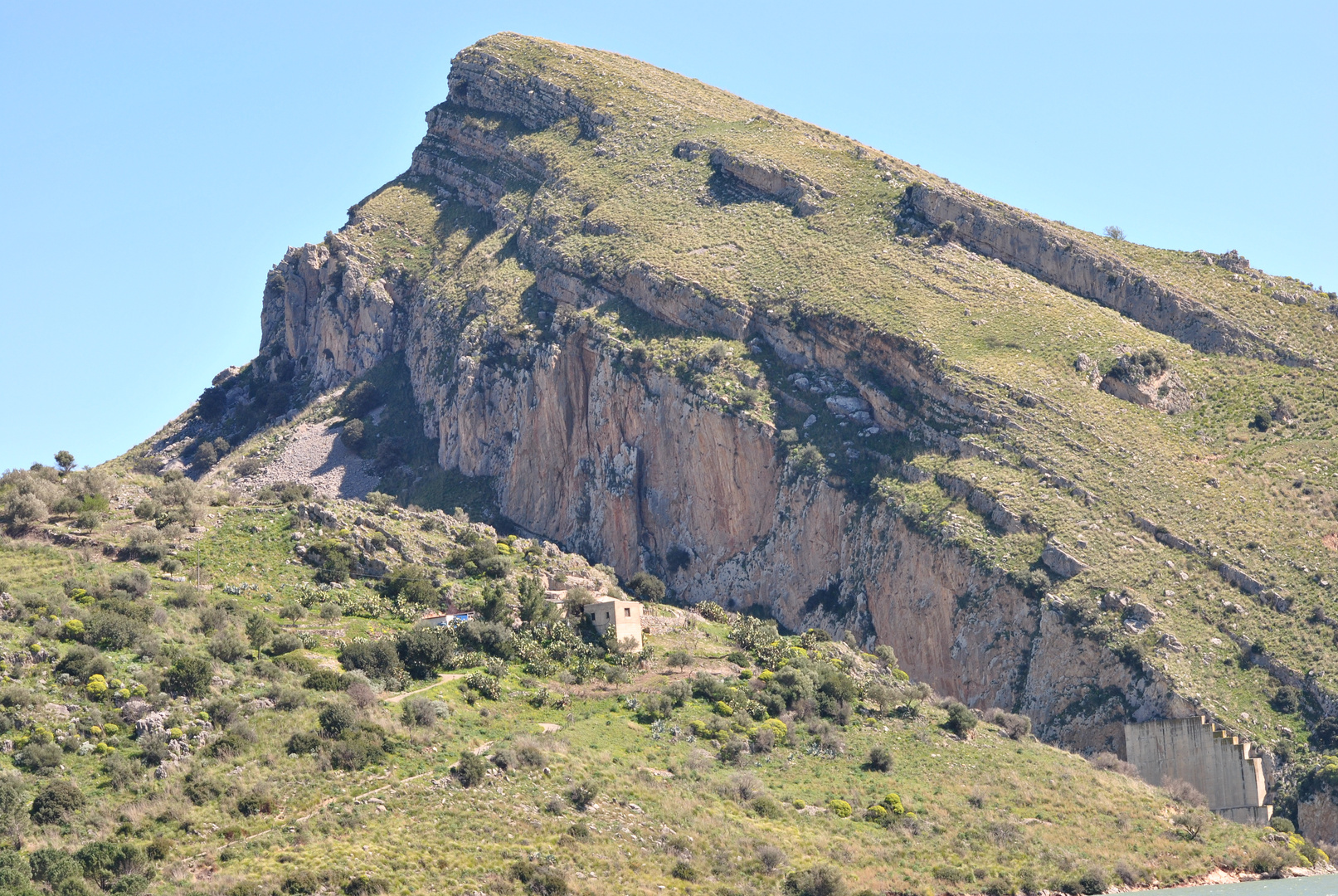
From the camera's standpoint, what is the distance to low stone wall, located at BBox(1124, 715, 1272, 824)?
63844 millimetres

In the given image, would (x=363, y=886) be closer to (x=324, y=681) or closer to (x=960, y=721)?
(x=324, y=681)

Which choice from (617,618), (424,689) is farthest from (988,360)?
(424,689)

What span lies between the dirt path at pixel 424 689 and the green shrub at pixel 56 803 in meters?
13.6

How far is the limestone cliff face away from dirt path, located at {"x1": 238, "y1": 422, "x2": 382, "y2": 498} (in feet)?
20.1

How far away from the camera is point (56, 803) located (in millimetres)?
43719

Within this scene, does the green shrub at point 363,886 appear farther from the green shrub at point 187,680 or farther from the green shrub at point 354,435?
the green shrub at point 354,435

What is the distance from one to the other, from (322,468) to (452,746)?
59.2 metres

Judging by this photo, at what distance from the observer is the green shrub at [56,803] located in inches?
1710

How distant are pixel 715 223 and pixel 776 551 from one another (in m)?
29.3

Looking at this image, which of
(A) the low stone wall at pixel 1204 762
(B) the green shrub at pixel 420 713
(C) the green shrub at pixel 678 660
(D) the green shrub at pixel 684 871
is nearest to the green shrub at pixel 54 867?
(B) the green shrub at pixel 420 713

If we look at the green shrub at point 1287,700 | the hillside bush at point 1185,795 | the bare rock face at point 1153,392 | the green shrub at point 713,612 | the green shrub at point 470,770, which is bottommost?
the green shrub at point 470,770

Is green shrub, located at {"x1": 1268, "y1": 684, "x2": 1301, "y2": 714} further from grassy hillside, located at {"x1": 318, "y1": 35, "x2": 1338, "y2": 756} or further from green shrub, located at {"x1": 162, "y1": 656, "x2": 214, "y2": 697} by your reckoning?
green shrub, located at {"x1": 162, "y1": 656, "x2": 214, "y2": 697}

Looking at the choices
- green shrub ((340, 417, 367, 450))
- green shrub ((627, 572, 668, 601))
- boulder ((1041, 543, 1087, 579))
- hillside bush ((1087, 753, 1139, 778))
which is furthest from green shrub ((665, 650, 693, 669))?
green shrub ((340, 417, 367, 450))

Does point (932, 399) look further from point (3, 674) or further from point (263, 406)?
point (263, 406)
